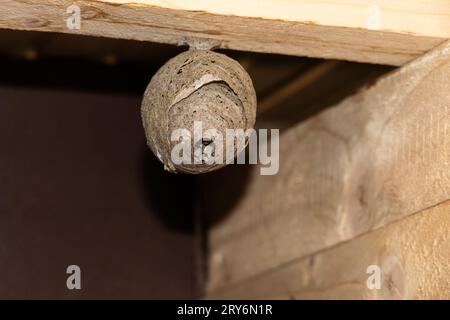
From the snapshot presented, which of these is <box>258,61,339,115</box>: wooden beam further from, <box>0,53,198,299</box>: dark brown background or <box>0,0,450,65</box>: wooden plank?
<box>0,0,450,65</box>: wooden plank

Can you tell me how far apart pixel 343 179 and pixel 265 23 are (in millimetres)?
465

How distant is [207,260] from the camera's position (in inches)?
77.2

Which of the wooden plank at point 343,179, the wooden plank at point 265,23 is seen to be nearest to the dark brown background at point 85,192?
the wooden plank at point 343,179

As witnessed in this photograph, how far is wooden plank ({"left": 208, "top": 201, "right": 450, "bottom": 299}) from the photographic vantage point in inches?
49.2

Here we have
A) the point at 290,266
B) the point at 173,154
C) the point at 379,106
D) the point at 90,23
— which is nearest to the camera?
the point at 90,23

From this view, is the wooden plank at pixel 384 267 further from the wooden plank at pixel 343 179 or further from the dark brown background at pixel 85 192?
the dark brown background at pixel 85 192

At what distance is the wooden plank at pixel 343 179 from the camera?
1301 millimetres

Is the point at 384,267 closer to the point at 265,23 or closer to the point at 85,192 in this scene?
the point at 265,23

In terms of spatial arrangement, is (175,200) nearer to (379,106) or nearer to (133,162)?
(133,162)

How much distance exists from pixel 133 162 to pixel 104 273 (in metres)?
0.24

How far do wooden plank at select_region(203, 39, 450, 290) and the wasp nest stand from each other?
246 millimetres

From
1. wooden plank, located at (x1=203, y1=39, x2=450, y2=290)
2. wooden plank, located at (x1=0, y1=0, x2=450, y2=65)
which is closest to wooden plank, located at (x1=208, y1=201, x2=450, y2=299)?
wooden plank, located at (x1=203, y1=39, x2=450, y2=290)

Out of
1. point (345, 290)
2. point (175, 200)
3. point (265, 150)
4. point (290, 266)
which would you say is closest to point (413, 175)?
point (345, 290)

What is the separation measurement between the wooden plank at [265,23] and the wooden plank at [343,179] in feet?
0.26
